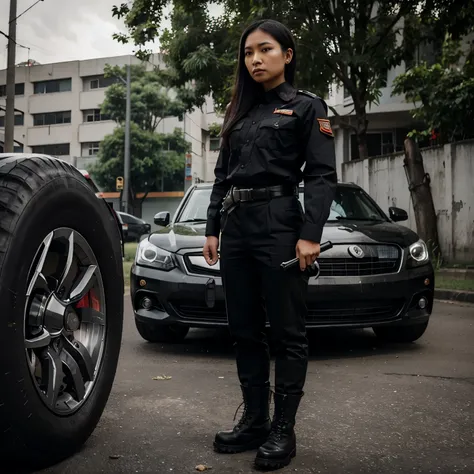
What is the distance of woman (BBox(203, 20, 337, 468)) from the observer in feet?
9.89

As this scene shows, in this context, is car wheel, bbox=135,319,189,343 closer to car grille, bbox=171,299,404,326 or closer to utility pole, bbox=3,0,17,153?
car grille, bbox=171,299,404,326

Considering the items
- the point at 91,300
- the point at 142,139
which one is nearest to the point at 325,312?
the point at 91,300

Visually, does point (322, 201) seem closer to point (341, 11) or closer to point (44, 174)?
point (44, 174)

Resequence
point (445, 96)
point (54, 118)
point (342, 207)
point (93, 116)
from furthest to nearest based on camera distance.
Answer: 1. point (54, 118)
2. point (93, 116)
3. point (445, 96)
4. point (342, 207)

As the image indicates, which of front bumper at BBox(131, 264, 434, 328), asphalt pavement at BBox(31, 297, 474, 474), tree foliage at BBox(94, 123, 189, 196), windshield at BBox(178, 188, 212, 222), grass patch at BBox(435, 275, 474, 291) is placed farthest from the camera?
tree foliage at BBox(94, 123, 189, 196)

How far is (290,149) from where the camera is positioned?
3.09 m

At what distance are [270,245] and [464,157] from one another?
35.5 ft

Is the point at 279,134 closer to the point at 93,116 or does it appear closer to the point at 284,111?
the point at 284,111

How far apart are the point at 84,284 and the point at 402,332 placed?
349cm

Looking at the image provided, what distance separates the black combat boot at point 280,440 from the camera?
2.87 meters

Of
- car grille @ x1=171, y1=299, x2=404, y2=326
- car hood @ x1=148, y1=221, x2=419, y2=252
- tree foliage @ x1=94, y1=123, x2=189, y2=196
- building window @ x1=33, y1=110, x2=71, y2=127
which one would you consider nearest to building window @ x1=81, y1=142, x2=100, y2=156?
building window @ x1=33, y1=110, x2=71, y2=127

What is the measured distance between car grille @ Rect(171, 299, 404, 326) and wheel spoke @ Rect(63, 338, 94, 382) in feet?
7.16

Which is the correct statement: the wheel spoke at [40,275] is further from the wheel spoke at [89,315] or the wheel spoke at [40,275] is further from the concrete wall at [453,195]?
the concrete wall at [453,195]

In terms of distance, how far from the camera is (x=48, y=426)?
2.57m
